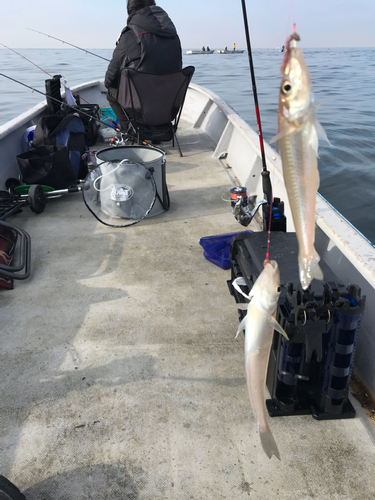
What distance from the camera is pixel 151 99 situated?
5.60 m

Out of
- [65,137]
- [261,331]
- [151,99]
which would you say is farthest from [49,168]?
[261,331]

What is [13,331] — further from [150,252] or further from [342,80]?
[342,80]

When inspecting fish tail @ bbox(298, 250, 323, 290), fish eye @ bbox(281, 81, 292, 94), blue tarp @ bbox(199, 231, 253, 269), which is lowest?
blue tarp @ bbox(199, 231, 253, 269)

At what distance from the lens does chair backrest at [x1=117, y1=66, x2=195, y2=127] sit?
17.7 feet

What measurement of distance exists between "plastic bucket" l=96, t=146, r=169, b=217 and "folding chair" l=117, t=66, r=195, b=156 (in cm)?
132

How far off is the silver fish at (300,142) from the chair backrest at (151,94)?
516 cm

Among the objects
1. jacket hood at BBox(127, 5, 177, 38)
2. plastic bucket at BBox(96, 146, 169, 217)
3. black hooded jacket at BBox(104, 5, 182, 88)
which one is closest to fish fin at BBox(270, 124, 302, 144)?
plastic bucket at BBox(96, 146, 169, 217)

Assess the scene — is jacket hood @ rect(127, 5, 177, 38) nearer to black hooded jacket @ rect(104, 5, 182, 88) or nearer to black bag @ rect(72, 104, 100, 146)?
black hooded jacket @ rect(104, 5, 182, 88)

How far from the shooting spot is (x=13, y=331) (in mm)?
2803

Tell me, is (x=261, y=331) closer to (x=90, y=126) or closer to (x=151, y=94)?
(x=151, y=94)

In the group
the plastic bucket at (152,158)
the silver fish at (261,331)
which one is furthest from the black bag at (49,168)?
the silver fish at (261,331)

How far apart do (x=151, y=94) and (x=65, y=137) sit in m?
1.38

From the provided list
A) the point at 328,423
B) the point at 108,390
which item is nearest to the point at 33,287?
the point at 108,390

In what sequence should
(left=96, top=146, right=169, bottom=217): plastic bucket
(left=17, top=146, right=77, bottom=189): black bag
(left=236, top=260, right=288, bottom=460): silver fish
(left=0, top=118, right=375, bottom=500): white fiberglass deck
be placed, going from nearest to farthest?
(left=236, top=260, right=288, bottom=460): silver fish, (left=0, top=118, right=375, bottom=500): white fiberglass deck, (left=96, top=146, right=169, bottom=217): plastic bucket, (left=17, top=146, right=77, bottom=189): black bag
